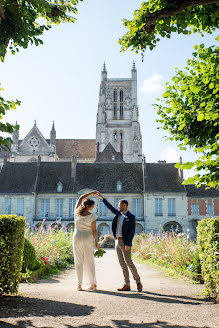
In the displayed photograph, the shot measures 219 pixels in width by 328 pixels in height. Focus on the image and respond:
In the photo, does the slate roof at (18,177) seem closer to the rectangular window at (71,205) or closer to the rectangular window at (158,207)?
the rectangular window at (71,205)

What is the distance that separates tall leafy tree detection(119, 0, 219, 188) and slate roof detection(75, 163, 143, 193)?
78.3 feet

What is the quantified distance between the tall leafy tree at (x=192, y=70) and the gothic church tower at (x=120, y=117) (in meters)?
46.6

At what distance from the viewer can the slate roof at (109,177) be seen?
3047cm

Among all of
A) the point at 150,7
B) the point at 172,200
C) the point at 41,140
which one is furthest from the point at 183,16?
the point at 41,140

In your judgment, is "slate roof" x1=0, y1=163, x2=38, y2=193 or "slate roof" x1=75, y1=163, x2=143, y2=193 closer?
"slate roof" x1=0, y1=163, x2=38, y2=193

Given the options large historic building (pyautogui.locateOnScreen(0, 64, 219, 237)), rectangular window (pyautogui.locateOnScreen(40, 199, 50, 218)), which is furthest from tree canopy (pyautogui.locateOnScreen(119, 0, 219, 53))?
rectangular window (pyautogui.locateOnScreen(40, 199, 50, 218))

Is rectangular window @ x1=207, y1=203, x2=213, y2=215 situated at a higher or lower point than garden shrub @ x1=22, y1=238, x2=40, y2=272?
higher

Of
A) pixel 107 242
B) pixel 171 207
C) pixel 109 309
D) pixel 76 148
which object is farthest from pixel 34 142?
pixel 109 309

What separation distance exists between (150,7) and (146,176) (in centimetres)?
2619

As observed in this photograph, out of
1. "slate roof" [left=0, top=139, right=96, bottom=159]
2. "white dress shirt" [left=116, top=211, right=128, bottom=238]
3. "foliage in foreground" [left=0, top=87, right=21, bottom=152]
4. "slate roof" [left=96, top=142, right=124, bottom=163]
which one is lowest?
Result: "white dress shirt" [left=116, top=211, right=128, bottom=238]

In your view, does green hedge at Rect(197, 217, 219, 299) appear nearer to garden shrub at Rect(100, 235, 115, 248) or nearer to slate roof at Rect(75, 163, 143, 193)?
garden shrub at Rect(100, 235, 115, 248)

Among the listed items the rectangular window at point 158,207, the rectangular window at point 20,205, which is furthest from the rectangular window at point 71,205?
the rectangular window at point 158,207

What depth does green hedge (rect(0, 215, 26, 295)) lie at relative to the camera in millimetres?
5047

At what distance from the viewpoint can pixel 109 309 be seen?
15.1ft
